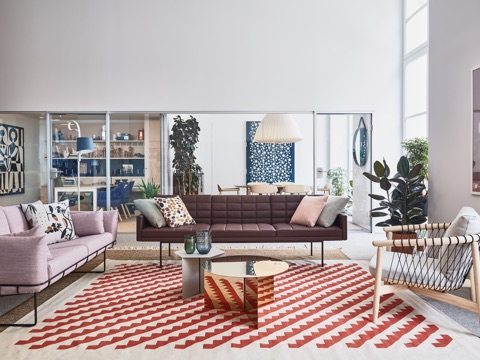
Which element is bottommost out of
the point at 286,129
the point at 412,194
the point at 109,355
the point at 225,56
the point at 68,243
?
the point at 109,355

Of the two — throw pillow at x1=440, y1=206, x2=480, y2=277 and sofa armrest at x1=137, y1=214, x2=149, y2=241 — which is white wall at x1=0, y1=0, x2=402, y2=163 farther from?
throw pillow at x1=440, y1=206, x2=480, y2=277

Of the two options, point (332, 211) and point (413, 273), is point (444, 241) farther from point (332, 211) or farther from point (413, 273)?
point (332, 211)

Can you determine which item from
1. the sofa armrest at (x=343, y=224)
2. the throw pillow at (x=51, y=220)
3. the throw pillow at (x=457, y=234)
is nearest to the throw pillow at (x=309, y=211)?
the sofa armrest at (x=343, y=224)

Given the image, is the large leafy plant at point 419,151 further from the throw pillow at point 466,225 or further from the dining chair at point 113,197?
the dining chair at point 113,197

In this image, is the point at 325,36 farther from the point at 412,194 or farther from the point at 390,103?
the point at 412,194

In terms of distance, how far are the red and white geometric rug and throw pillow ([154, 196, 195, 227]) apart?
1.00 meters

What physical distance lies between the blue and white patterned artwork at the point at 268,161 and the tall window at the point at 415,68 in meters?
1.99

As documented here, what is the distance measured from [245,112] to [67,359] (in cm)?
527

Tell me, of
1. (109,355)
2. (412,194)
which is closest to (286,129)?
(412,194)

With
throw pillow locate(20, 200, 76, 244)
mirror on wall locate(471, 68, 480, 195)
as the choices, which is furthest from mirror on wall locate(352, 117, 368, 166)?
throw pillow locate(20, 200, 76, 244)

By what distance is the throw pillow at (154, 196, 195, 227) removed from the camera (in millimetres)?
4934

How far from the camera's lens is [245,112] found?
23.5 ft

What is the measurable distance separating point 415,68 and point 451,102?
2.47 metres

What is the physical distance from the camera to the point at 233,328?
3010 millimetres
